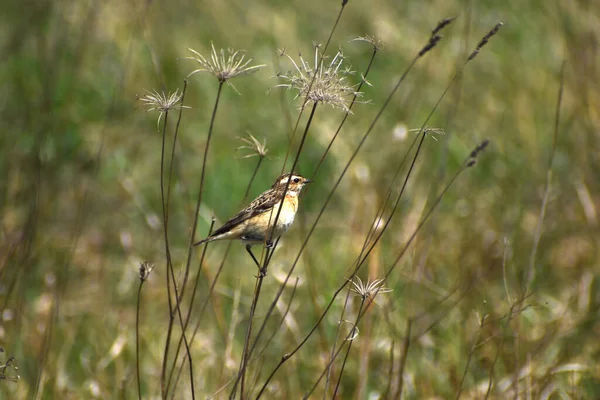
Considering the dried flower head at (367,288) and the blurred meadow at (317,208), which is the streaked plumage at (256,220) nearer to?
the blurred meadow at (317,208)

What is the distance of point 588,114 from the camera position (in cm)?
524

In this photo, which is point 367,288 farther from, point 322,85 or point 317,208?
point 317,208

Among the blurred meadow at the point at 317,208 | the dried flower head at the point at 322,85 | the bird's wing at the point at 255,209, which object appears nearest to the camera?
the dried flower head at the point at 322,85

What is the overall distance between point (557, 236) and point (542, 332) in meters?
0.79

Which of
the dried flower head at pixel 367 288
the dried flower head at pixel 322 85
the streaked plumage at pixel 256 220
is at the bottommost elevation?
the dried flower head at pixel 367 288

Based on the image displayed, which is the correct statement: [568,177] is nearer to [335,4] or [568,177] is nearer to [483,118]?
[483,118]

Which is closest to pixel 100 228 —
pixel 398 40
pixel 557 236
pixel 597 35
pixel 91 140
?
pixel 91 140

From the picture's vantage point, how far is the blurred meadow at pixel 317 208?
429 cm

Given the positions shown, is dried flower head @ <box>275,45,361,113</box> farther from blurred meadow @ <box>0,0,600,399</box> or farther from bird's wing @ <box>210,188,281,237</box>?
bird's wing @ <box>210,188,281,237</box>

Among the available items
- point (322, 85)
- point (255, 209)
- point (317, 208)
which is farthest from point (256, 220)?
point (317, 208)

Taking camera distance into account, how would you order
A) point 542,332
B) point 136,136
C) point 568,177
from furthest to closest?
point 136,136 → point 568,177 → point 542,332

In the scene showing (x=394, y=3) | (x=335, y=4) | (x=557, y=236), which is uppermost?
(x=335, y=4)

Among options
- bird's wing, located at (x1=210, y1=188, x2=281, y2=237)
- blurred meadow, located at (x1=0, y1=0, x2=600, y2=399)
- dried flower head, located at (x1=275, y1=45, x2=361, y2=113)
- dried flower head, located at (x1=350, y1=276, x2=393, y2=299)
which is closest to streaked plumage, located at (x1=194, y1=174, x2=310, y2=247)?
bird's wing, located at (x1=210, y1=188, x2=281, y2=237)

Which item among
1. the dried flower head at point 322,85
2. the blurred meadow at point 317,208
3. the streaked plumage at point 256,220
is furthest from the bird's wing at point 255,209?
the dried flower head at point 322,85
